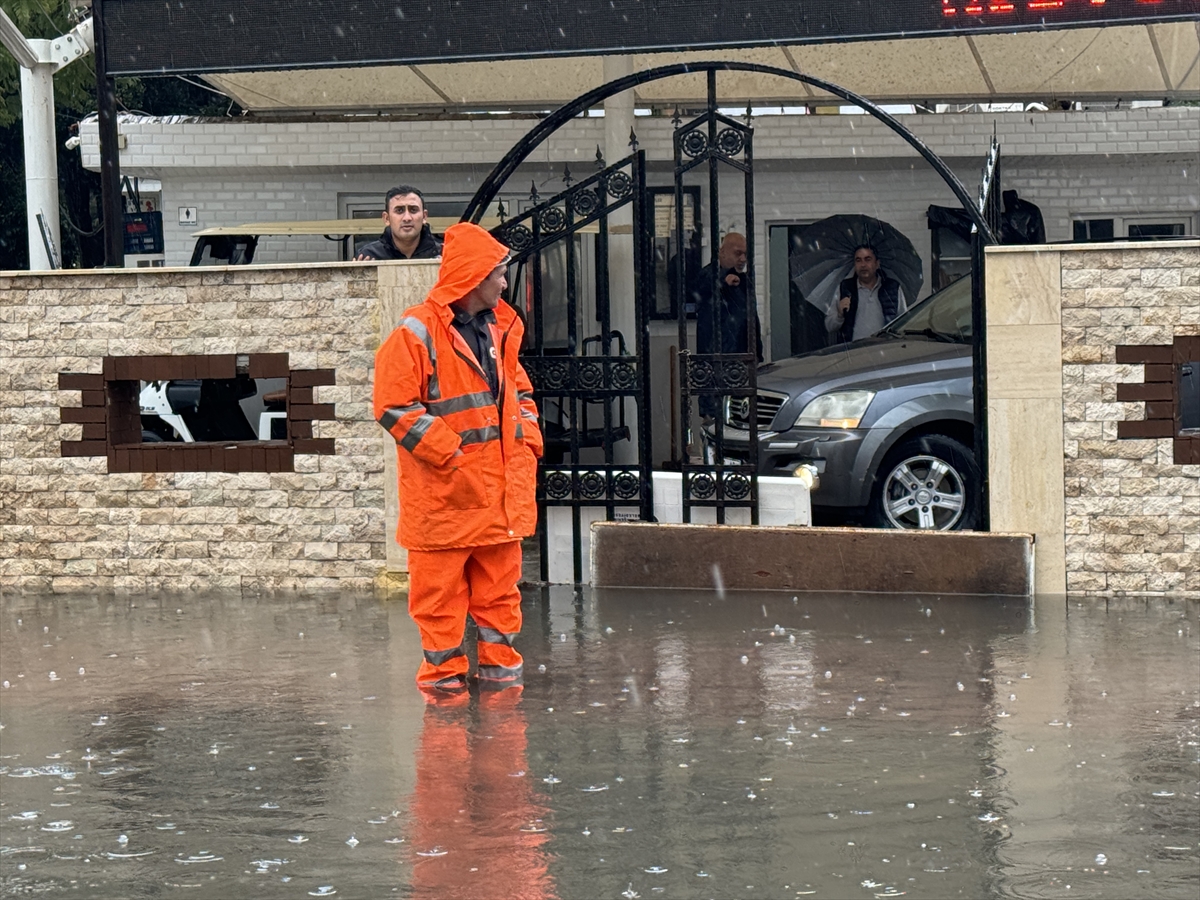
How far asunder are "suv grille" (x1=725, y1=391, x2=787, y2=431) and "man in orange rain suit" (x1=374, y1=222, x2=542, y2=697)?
3743mm

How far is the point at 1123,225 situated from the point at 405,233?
9.83 meters

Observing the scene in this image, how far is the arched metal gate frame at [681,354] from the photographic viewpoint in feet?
31.3

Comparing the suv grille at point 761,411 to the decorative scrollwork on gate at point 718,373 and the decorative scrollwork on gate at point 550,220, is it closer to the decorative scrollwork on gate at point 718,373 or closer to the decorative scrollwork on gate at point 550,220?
the decorative scrollwork on gate at point 718,373

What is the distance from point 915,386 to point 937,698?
13.5 ft

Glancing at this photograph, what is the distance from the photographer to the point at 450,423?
735 centimetres

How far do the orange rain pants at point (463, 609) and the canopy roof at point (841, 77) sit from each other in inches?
299

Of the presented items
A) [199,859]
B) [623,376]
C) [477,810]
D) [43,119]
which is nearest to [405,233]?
[623,376]

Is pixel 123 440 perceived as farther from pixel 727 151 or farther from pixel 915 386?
pixel 915 386

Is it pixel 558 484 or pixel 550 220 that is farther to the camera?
pixel 558 484

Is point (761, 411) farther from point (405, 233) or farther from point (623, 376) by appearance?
point (405, 233)

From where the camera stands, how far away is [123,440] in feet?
34.3

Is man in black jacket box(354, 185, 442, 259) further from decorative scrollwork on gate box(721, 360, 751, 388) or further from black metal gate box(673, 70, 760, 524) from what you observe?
decorative scrollwork on gate box(721, 360, 751, 388)

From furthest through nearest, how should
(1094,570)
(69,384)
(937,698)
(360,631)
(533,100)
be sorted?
1. (533,100)
2. (69,384)
3. (1094,570)
4. (360,631)
5. (937,698)

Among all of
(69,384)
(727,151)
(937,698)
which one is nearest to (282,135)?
(69,384)
